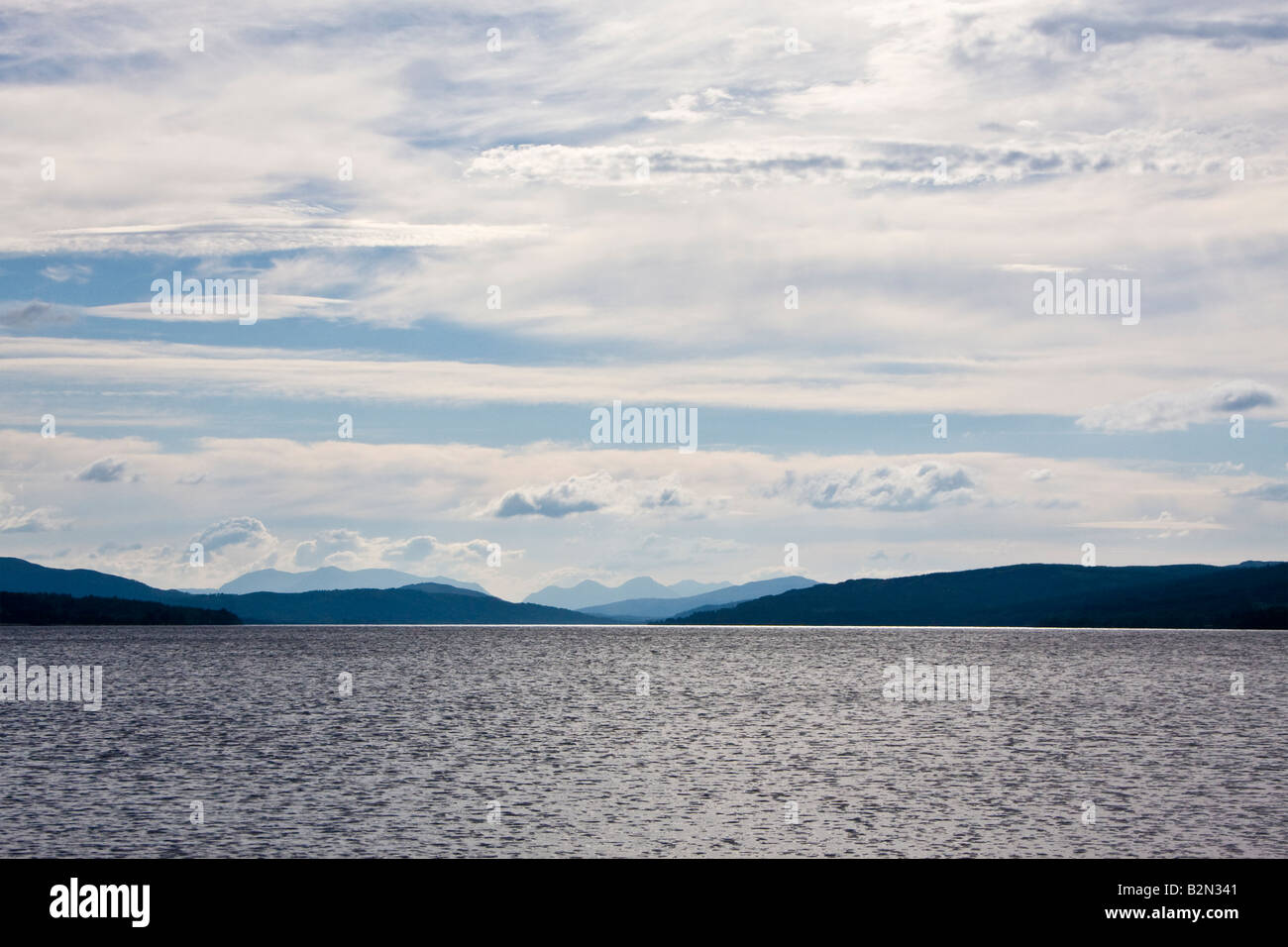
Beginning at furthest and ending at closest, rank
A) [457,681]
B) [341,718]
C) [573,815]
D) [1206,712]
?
[457,681]
[1206,712]
[341,718]
[573,815]

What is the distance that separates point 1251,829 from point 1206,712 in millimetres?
75183

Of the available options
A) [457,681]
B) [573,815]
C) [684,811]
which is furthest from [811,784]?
[457,681]

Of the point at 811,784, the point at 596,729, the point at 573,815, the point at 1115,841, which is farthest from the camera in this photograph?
the point at 596,729

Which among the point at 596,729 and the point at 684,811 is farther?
the point at 596,729
